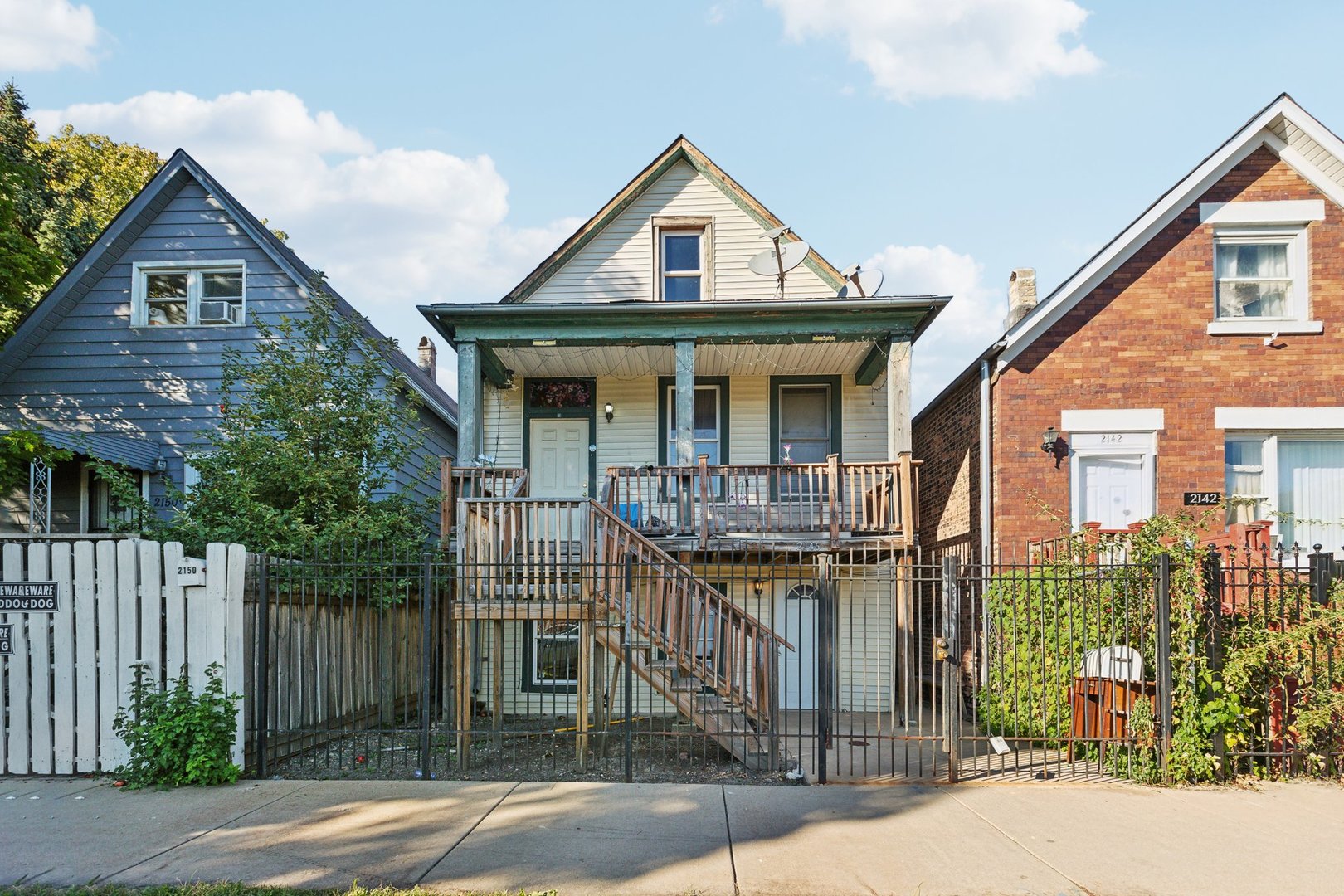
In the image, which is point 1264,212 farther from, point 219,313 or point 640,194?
point 219,313

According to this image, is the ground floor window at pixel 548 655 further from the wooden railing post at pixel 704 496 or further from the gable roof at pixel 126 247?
the gable roof at pixel 126 247

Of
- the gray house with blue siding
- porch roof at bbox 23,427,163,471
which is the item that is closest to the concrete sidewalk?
porch roof at bbox 23,427,163,471

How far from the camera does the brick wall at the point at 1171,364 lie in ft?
36.6

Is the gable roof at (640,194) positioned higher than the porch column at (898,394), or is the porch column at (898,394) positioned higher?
the gable roof at (640,194)

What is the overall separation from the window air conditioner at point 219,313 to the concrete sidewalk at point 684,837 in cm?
753

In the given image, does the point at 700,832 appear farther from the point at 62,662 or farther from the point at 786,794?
the point at 62,662

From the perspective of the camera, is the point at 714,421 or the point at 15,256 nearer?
the point at 15,256

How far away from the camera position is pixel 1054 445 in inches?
439

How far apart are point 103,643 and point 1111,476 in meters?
11.3

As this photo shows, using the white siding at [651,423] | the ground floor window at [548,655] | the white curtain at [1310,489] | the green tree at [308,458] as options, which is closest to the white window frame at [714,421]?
the white siding at [651,423]

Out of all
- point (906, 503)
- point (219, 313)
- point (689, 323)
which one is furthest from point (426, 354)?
point (906, 503)

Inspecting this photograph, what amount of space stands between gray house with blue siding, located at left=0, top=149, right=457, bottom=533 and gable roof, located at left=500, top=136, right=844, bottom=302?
2688 mm

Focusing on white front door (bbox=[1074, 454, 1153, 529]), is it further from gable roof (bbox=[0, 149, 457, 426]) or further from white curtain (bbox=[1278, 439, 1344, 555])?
gable roof (bbox=[0, 149, 457, 426])

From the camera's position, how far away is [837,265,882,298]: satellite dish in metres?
12.6
